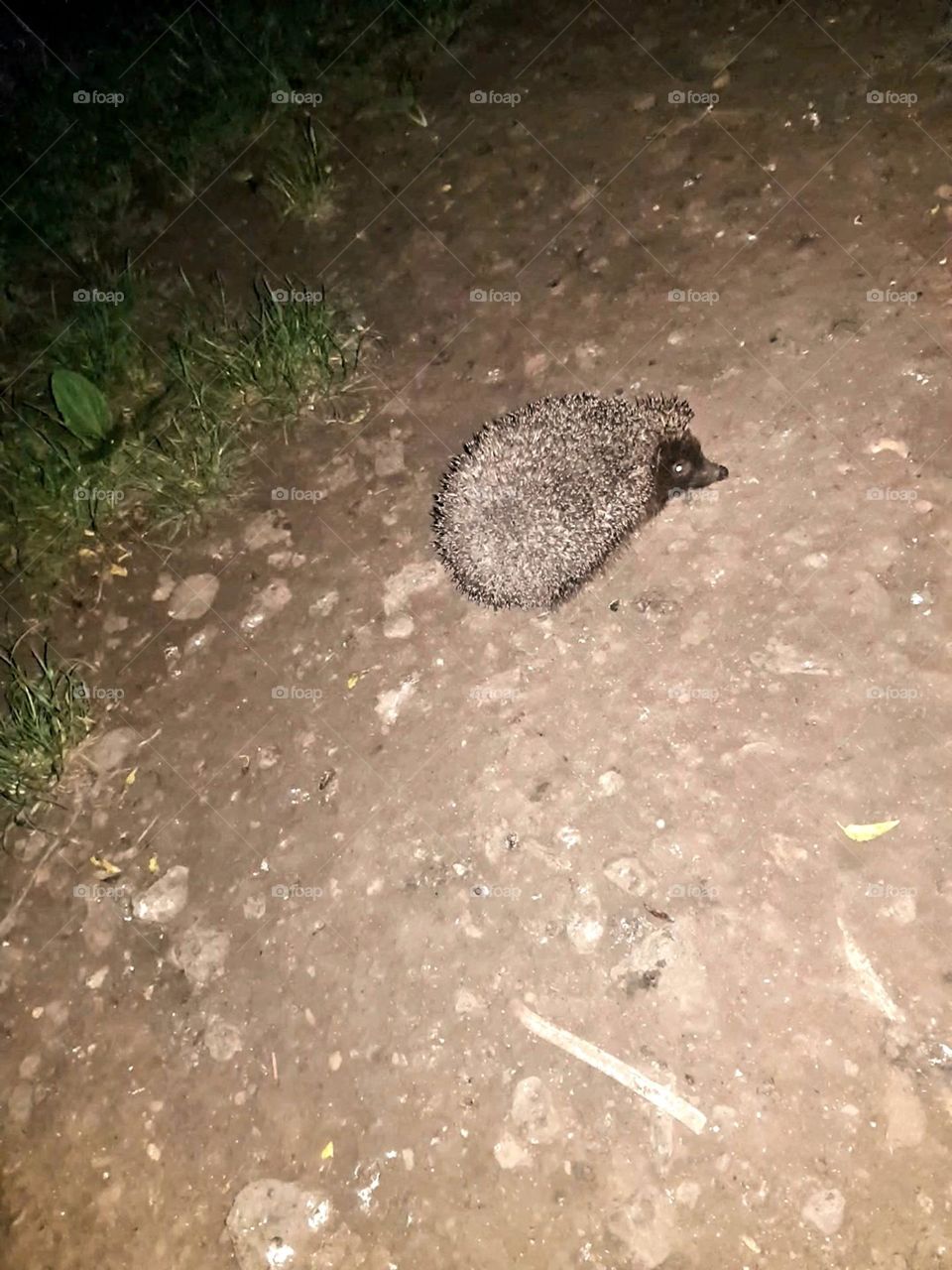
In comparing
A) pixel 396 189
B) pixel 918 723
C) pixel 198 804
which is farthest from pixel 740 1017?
pixel 396 189

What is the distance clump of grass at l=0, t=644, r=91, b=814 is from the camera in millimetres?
3264

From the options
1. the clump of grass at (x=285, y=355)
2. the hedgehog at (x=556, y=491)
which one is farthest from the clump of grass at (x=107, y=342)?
the hedgehog at (x=556, y=491)

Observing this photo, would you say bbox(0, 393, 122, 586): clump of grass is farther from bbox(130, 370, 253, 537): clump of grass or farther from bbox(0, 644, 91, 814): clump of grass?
bbox(0, 644, 91, 814): clump of grass

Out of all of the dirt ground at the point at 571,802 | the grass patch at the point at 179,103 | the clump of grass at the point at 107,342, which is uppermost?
the grass patch at the point at 179,103

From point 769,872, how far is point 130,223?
486 centimetres

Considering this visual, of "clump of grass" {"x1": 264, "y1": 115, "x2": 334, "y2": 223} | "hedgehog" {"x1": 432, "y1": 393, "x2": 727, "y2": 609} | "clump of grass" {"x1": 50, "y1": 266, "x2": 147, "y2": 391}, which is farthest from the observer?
"clump of grass" {"x1": 264, "y1": 115, "x2": 334, "y2": 223}

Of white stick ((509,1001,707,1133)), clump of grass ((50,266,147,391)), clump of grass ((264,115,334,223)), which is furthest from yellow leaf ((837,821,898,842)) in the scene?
clump of grass ((264,115,334,223))

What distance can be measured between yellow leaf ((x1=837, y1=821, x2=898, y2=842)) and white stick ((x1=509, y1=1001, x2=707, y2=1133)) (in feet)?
3.06

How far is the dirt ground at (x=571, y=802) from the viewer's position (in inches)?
92.6

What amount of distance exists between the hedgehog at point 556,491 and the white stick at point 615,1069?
1439 millimetres

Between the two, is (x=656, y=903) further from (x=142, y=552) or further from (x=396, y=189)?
(x=396, y=189)

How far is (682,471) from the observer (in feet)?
10.5

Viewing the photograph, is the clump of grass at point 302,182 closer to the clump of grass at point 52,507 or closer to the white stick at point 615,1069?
the clump of grass at point 52,507

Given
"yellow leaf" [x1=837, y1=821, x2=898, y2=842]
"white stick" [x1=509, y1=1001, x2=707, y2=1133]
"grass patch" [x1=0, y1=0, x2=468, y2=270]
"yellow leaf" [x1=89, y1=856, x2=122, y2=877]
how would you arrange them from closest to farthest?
"white stick" [x1=509, y1=1001, x2=707, y2=1133]
"yellow leaf" [x1=837, y1=821, x2=898, y2=842]
"yellow leaf" [x1=89, y1=856, x2=122, y2=877]
"grass patch" [x1=0, y1=0, x2=468, y2=270]
